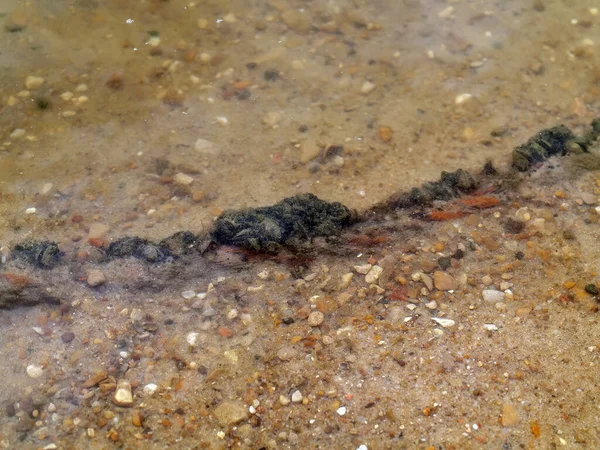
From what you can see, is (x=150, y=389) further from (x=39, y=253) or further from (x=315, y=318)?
(x=39, y=253)

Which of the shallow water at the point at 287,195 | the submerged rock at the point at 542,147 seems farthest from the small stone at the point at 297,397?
the submerged rock at the point at 542,147

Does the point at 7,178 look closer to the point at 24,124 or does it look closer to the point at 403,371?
the point at 24,124

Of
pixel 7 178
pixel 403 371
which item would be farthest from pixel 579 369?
pixel 7 178

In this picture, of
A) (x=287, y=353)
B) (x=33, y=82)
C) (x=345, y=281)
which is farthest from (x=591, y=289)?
(x=33, y=82)

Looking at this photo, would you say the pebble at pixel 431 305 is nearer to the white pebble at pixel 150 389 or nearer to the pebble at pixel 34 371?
the white pebble at pixel 150 389

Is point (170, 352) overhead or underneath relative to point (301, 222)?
underneath
